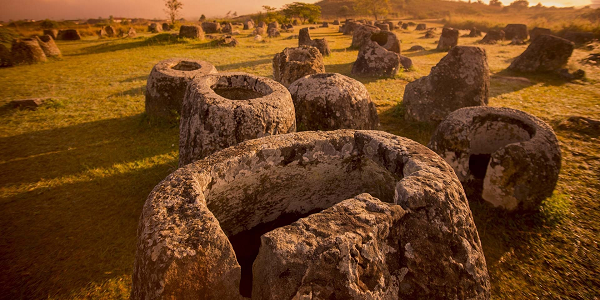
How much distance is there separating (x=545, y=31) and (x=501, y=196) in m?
23.3

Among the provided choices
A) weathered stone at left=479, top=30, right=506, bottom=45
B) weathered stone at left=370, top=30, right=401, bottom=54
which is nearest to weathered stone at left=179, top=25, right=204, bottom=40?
weathered stone at left=370, top=30, right=401, bottom=54

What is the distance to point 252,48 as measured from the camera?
16828 millimetres

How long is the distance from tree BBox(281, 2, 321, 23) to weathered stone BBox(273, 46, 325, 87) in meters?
38.3

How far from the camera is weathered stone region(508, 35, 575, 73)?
416 inches

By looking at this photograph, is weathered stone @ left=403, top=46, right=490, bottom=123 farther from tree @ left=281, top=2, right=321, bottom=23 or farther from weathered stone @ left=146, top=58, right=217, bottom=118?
tree @ left=281, top=2, right=321, bottom=23

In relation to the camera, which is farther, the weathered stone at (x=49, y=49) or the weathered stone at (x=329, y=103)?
the weathered stone at (x=49, y=49)

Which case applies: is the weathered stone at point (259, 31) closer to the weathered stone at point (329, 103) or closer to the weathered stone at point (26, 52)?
the weathered stone at point (26, 52)

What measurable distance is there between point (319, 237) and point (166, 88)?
5.77m

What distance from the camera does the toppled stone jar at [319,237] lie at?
132cm

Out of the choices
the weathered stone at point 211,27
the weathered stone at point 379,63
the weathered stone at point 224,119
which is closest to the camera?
the weathered stone at point 224,119

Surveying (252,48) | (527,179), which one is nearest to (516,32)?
(252,48)

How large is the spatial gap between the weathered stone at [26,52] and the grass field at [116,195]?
11.7ft

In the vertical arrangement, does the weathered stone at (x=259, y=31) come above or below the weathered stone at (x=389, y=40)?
above

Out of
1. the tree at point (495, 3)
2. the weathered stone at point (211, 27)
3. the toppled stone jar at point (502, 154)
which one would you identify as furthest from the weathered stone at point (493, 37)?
the tree at point (495, 3)
